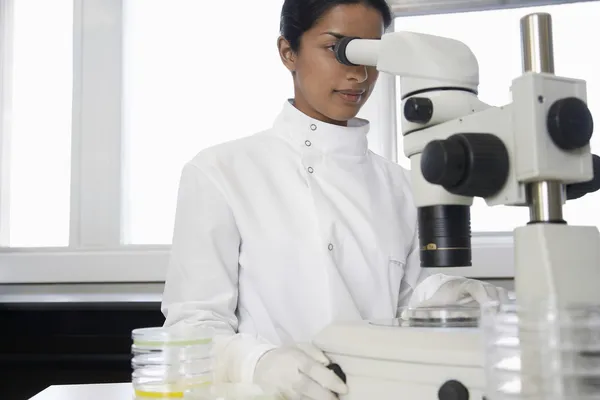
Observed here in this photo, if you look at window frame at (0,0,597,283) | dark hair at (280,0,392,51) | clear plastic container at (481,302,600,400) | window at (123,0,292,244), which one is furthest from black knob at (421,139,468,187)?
window at (123,0,292,244)

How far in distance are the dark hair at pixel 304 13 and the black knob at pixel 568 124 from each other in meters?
0.82

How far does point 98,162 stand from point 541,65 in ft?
6.91

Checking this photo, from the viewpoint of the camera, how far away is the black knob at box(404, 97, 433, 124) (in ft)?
2.39

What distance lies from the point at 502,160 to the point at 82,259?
205 centimetres

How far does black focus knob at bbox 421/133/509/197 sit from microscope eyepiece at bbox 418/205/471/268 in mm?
115

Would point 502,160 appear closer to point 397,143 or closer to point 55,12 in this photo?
point 397,143

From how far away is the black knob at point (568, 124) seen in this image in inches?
22.0

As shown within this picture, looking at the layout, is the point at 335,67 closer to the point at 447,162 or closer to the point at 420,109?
the point at 420,109

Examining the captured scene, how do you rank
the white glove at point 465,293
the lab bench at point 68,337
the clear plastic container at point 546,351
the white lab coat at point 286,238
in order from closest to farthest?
the clear plastic container at point 546,351, the white glove at point 465,293, the white lab coat at point 286,238, the lab bench at point 68,337

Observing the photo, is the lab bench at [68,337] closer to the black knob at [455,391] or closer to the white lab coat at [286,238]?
the white lab coat at [286,238]

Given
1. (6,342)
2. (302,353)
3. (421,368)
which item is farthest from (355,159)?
(6,342)

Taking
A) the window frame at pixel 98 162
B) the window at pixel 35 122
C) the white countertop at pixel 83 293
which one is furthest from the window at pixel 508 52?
the window at pixel 35 122

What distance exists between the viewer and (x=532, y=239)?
550mm

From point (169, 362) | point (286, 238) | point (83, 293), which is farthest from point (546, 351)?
point (83, 293)
